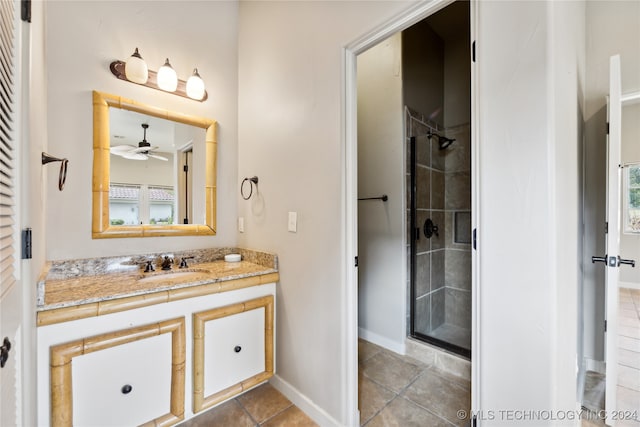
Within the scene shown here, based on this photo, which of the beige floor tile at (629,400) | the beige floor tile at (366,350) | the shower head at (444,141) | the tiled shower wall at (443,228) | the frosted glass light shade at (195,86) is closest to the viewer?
the beige floor tile at (629,400)

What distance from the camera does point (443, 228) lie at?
2850 mm

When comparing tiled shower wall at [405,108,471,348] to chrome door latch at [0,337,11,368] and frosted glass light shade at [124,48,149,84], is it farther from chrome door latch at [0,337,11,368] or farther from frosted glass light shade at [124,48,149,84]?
chrome door latch at [0,337,11,368]

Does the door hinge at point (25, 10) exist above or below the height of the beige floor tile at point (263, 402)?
above

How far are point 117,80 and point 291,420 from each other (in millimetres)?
2404

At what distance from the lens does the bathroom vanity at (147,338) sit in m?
1.20

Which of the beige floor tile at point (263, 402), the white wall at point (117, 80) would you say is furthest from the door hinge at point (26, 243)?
the beige floor tile at point (263, 402)

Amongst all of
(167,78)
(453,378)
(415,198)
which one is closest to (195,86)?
(167,78)

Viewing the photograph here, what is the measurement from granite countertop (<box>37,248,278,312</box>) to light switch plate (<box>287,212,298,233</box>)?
0.28 meters

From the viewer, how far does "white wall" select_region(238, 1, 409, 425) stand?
1.50m

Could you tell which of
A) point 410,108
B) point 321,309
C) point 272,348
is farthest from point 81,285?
point 410,108

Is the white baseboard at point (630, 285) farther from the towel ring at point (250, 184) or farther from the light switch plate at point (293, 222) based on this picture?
the towel ring at point (250, 184)

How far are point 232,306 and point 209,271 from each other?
301 mm

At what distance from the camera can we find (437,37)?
9.62 ft

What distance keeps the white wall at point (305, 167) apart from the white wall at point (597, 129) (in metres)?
1.63
